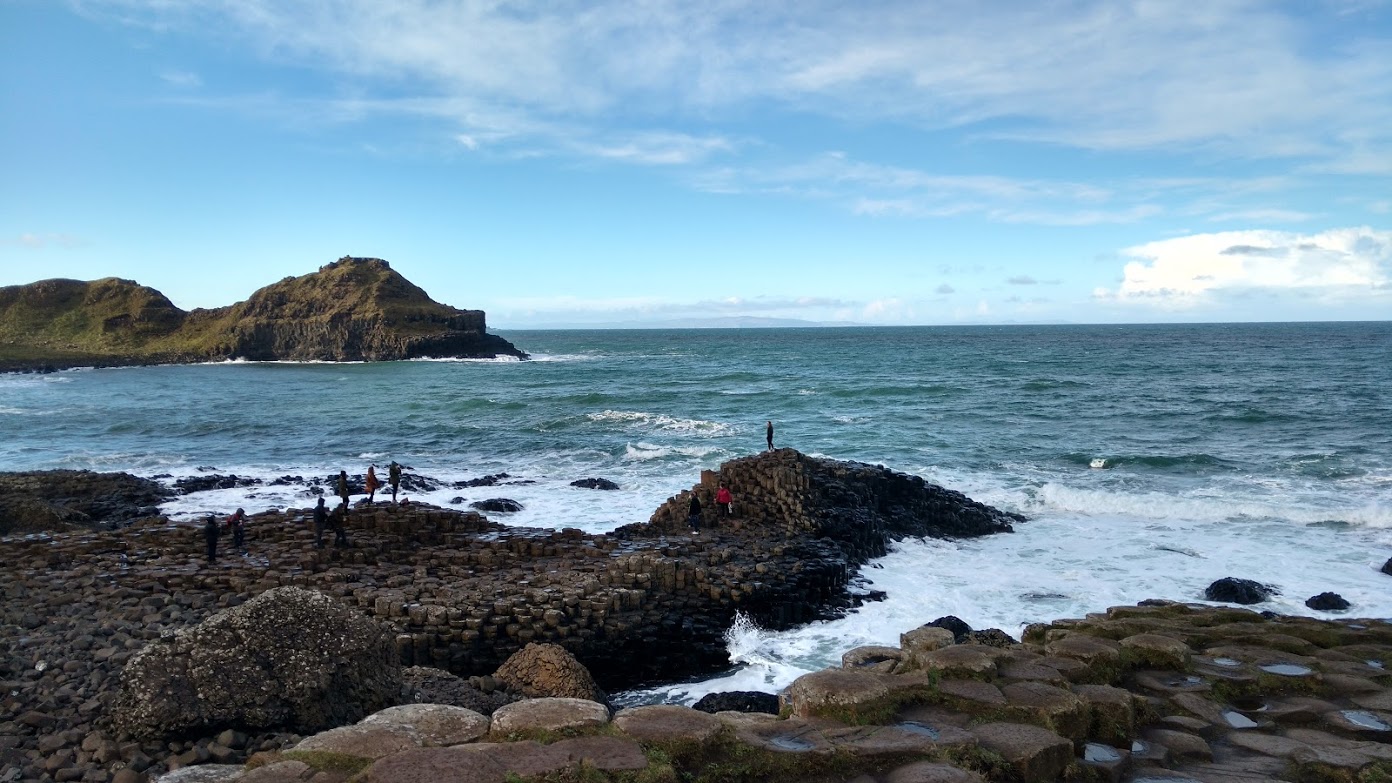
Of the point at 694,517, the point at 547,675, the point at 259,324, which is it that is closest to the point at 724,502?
the point at 694,517

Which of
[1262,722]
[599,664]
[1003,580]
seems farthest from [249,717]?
[1003,580]

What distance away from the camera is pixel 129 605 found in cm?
1489

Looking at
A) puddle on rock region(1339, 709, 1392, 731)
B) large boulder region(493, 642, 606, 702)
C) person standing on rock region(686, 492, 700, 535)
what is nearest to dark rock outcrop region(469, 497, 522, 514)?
person standing on rock region(686, 492, 700, 535)

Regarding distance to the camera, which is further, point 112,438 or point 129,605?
point 112,438

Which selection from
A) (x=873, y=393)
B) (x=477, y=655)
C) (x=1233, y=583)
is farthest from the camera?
(x=873, y=393)

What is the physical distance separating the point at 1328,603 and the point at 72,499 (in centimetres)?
3476

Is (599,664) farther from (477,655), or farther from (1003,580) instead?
(1003,580)

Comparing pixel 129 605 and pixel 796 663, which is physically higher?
pixel 129 605

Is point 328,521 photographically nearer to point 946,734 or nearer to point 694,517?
point 694,517

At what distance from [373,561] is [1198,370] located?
74.1m

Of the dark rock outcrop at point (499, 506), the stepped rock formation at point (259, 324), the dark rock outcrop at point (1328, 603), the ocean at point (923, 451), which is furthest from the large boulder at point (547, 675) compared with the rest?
the stepped rock formation at point (259, 324)

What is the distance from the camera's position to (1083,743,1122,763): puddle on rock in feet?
22.2

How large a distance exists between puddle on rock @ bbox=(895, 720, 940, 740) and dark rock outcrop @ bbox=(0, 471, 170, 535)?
24.5m

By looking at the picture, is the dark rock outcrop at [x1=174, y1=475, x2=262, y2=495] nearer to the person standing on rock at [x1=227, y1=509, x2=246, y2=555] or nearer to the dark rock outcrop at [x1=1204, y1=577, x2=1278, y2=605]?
the person standing on rock at [x1=227, y1=509, x2=246, y2=555]
